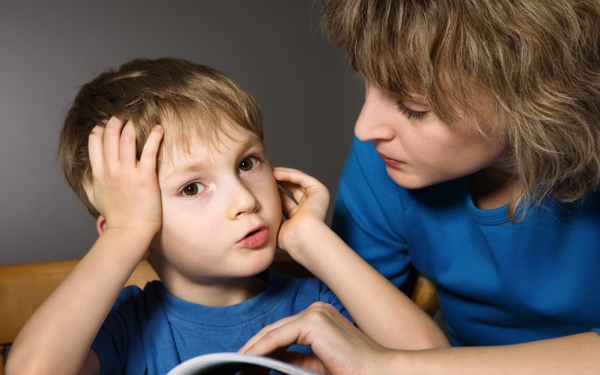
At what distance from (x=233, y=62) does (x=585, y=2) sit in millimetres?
1610

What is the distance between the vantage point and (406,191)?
123 cm

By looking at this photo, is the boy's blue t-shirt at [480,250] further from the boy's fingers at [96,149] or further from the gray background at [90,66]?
the gray background at [90,66]

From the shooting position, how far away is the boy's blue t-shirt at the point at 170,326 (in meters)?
1.08

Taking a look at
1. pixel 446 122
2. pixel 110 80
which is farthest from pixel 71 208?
pixel 446 122

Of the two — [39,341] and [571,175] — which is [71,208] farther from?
[571,175]

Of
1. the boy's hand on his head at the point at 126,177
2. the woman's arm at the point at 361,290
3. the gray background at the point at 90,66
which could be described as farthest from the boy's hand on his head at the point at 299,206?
the gray background at the point at 90,66

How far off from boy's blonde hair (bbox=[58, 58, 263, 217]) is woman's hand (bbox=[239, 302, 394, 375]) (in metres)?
0.30

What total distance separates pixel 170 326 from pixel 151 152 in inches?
11.2

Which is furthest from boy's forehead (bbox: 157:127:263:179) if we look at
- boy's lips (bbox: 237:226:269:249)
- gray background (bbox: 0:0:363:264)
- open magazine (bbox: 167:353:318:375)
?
gray background (bbox: 0:0:363:264)

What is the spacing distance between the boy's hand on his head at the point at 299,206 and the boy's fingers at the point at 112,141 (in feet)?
0.94

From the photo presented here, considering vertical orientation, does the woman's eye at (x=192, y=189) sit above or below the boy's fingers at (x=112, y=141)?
below

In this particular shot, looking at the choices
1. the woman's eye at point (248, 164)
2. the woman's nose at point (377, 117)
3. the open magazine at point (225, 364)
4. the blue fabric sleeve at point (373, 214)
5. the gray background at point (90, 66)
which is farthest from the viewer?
the gray background at point (90, 66)

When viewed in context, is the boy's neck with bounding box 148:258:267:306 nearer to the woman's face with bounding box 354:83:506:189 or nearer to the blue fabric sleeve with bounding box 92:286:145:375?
the blue fabric sleeve with bounding box 92:286:145:375

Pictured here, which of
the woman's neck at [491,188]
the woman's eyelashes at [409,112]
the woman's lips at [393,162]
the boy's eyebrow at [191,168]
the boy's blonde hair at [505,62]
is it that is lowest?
the woman's neck at [491,188]
